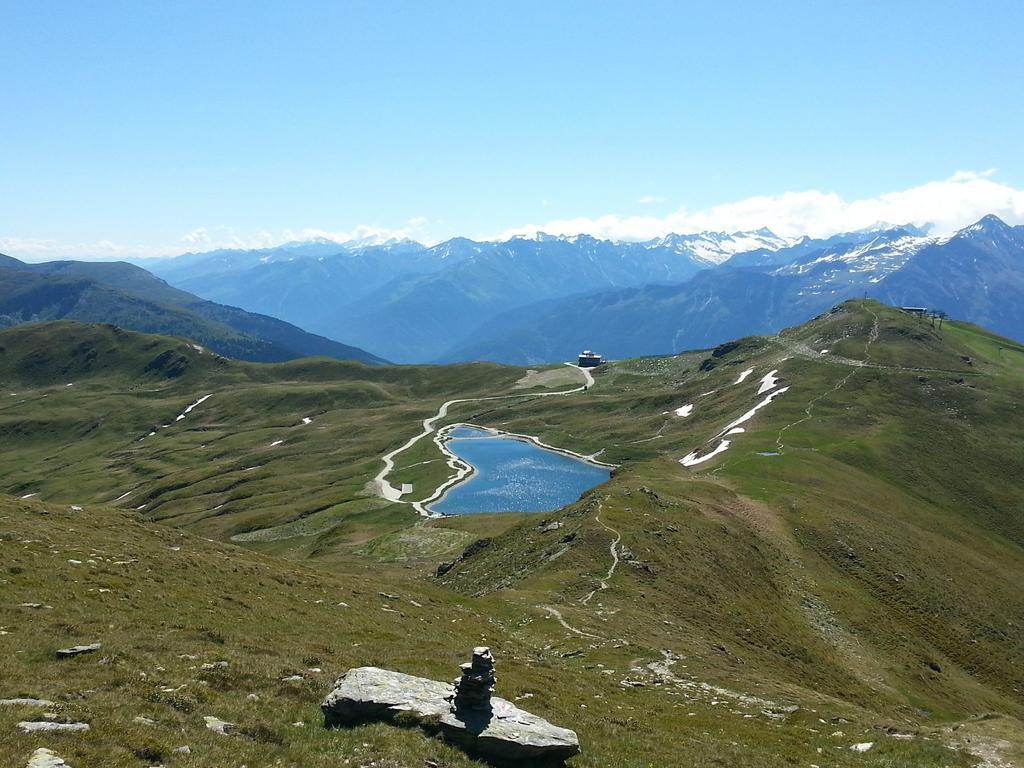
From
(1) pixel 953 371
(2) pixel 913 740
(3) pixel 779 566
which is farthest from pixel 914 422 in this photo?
(2) pixel 913 740

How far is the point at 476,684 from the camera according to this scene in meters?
23.0

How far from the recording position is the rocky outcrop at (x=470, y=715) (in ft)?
71.3

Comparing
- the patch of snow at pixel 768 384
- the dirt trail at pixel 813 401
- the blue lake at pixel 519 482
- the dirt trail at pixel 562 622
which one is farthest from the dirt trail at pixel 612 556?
the patch of snow at pixel 768 384

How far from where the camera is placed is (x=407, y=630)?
43344 millimetres

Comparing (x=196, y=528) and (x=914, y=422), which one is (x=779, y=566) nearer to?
(x=914, y=422)

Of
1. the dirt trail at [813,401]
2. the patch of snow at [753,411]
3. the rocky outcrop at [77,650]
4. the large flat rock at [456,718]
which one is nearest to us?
the large flat rock at [456,718]

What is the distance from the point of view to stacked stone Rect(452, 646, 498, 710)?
22672mm

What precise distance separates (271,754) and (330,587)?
3203 centimetres

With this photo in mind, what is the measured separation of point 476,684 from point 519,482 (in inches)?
5625

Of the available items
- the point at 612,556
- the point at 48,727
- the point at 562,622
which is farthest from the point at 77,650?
the point at 612,556

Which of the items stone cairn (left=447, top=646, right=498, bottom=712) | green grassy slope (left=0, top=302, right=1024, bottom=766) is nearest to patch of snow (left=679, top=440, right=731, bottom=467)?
green grassy slope (left=0, top=302, right=1024, bottom=766)

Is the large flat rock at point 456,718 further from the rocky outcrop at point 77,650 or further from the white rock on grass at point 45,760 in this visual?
the rocky outcrop at point 77,650

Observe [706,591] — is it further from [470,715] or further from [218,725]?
[218,725]

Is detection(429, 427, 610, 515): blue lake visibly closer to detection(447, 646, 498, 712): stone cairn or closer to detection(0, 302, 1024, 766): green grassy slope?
detection(0, 302, 1024, 766): green grassy slope
